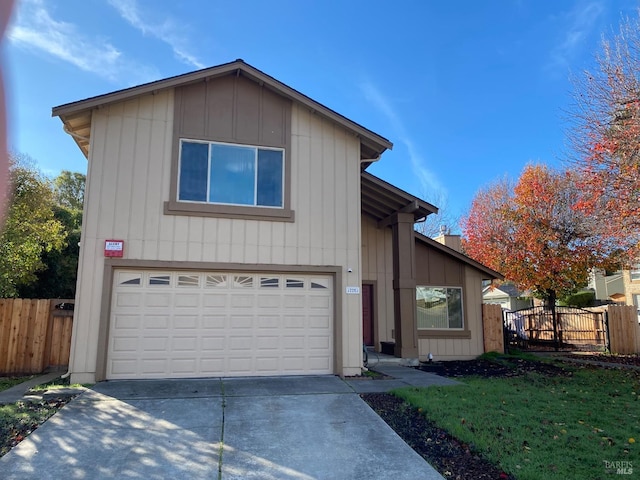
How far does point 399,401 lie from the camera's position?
709cm

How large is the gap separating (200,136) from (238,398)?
17.4 feet

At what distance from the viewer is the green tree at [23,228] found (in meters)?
11.2

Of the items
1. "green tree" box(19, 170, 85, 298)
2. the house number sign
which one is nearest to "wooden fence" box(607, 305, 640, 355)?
the house number sign

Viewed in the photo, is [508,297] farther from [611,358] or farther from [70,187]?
[70,187]

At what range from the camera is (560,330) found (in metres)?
17.1

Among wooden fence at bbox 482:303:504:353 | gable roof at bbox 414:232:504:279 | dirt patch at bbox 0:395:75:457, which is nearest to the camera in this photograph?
dirt patch at bbox 0:395:75:457

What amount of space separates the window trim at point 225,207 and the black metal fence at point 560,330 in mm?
9839

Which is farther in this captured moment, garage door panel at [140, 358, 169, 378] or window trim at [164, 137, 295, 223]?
window trim at [164, 137, 295, 223]

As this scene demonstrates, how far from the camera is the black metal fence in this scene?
52.1 feet

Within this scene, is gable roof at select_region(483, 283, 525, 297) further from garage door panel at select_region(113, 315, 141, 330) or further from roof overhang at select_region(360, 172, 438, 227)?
garage door panel at select_region(113, 315, 141, 330)

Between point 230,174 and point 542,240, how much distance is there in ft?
53.3

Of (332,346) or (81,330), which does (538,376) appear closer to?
(332,346)

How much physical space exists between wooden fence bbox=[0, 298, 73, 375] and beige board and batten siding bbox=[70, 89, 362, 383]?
7.32ft

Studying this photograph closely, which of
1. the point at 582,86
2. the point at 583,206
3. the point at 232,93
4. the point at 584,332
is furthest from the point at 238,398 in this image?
the point at 584,332
